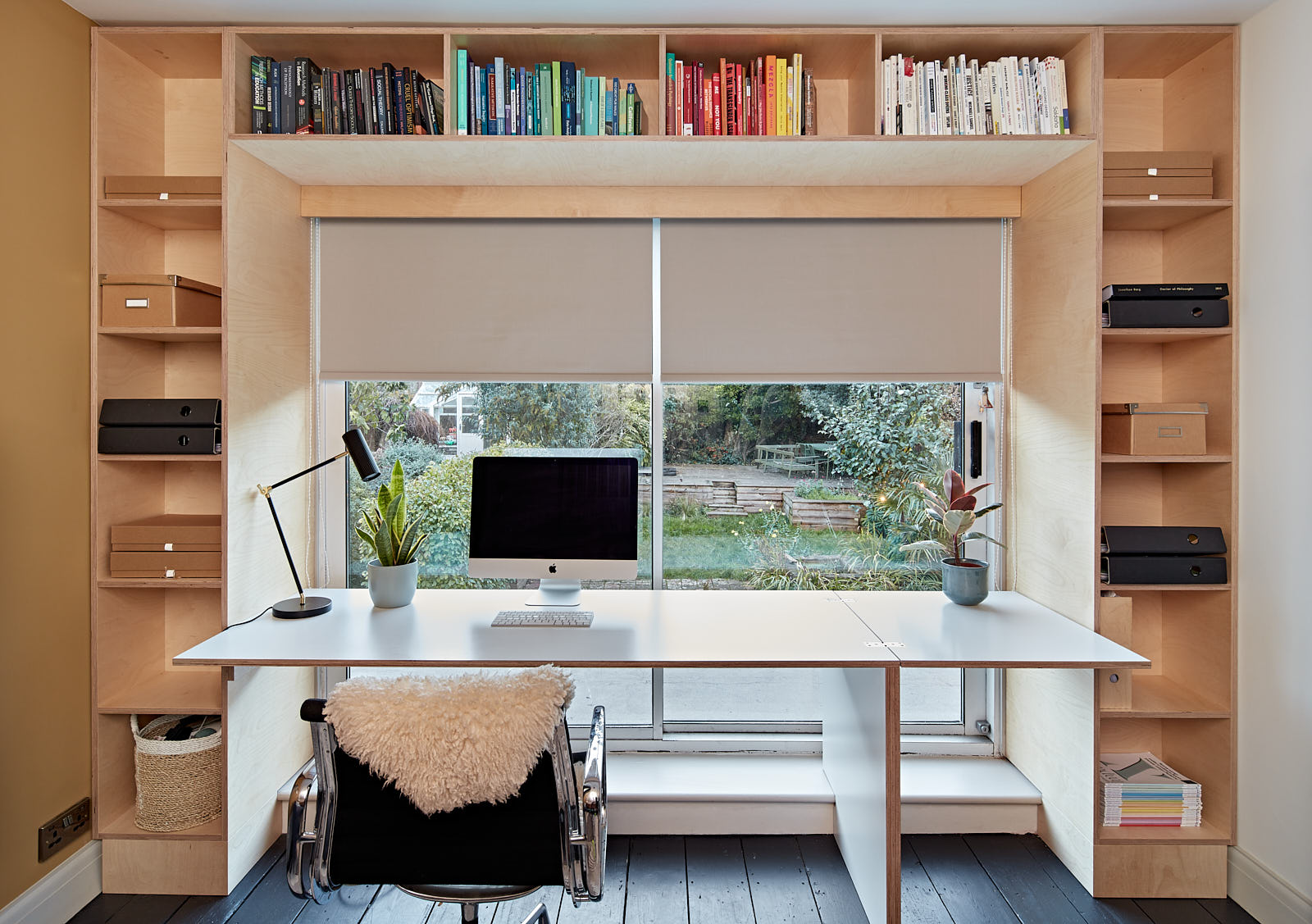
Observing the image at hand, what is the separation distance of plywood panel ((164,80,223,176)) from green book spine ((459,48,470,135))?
36.2 inches

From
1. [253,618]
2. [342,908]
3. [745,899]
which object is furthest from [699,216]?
[342,908]

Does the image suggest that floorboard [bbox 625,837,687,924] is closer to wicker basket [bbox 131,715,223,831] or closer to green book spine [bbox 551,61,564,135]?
wicker basket [bbox 131,715,223,831]

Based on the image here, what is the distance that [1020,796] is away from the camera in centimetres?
241

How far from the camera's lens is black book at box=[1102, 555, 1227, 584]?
217cm

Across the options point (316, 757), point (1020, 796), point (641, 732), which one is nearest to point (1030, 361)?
point (1020, 796)

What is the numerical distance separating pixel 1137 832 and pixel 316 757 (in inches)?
88.8

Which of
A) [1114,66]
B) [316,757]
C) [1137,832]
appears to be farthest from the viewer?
[1114,66]

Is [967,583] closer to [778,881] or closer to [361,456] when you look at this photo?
[778,881]

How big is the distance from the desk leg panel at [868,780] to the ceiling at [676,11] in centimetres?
179

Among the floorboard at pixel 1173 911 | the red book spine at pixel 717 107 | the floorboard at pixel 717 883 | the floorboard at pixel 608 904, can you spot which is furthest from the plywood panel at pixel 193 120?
the floorboard at pixel 1173 911

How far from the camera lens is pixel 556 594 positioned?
2.41 metres

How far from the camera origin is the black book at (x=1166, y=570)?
7.11ft
